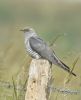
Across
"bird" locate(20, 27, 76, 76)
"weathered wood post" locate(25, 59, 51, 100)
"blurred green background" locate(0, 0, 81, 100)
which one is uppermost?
"weathered wood post" locate(25, 59, 51, 100)

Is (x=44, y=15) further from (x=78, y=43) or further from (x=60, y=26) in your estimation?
(x=78, y=43)

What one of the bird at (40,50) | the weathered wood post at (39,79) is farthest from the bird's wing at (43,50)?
the weathered wood post at (39,79)

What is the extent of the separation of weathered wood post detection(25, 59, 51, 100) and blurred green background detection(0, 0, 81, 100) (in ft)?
1.96

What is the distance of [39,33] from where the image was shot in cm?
1767

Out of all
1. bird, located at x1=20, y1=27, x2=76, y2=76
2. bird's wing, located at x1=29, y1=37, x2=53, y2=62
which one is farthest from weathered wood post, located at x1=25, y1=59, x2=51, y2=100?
bird's wing, located at x1=29, y1=37, x2=53, y2=62

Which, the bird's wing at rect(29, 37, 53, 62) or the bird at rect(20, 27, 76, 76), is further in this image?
the bird's wing at rect(29, 37, 53, 62)

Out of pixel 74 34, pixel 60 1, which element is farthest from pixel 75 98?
pixel 60 1

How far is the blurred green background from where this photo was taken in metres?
8.78

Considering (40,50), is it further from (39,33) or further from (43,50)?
(39,33)

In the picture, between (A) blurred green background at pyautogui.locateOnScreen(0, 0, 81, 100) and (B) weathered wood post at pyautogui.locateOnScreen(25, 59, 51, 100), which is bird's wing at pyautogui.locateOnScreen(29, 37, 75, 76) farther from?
(B) weathered wood post at pyautogui.locateOnScreen(25, 59, 51, 100)

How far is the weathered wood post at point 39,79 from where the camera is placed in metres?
7.34

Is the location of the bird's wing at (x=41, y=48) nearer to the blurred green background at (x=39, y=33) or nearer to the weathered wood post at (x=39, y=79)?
the blurred green background at (x=39, y=33)

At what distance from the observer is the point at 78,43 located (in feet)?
52.2

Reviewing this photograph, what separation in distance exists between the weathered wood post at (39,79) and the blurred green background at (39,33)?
60cm
